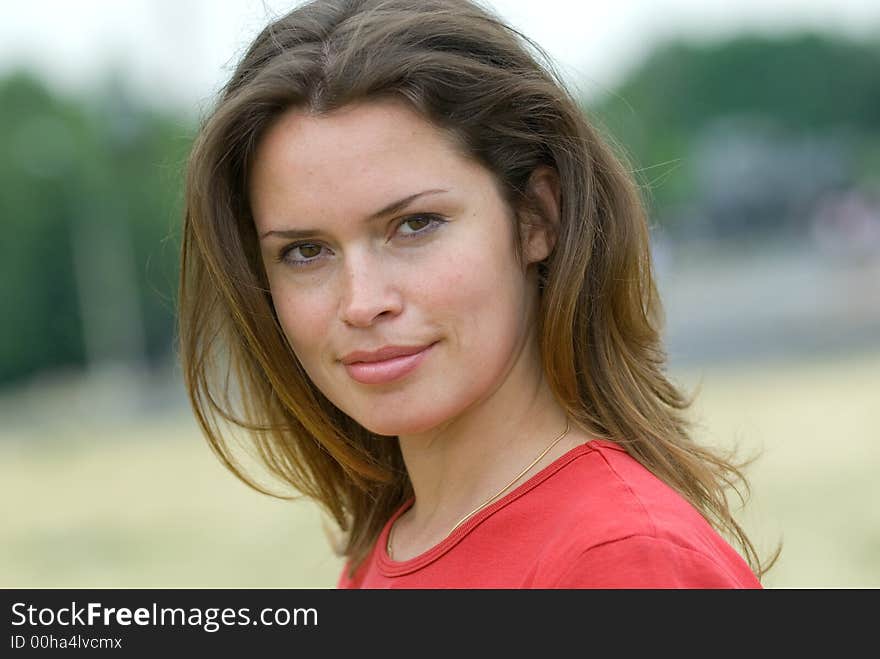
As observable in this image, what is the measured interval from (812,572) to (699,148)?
6385 cm

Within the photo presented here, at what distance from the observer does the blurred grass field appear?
8.08 meters

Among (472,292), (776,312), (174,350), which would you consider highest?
(472,292)

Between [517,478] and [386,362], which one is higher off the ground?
[386,362]

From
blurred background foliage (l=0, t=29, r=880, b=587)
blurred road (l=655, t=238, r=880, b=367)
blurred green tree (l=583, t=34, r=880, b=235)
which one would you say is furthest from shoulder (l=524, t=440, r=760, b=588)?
blurred green tree (l=583, t=34, r=880, b=235)

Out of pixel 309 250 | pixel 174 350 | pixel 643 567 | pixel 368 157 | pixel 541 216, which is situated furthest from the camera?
pixel 174 350

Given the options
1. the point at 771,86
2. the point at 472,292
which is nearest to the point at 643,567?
the point at 472,292

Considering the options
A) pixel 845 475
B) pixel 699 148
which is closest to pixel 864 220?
pixel 845 475

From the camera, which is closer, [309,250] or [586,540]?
[586,540]

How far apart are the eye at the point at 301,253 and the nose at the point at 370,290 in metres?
0.10

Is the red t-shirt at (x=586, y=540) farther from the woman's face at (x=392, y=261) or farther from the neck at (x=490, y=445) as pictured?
the woman's face at (x=392, y=261)

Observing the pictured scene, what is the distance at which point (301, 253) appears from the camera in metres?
2.04

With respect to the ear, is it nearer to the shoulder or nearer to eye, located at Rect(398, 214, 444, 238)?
eye, located at Rect(398, 214, 444, 238)

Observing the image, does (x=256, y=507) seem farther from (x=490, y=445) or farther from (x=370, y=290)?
(x=370, y=290)

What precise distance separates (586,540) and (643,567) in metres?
0.10
